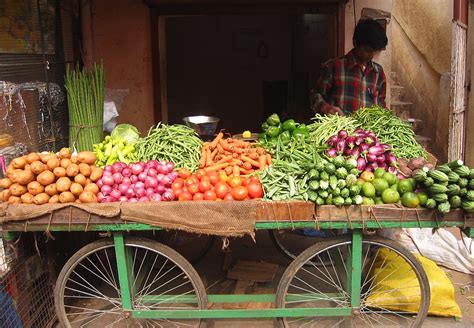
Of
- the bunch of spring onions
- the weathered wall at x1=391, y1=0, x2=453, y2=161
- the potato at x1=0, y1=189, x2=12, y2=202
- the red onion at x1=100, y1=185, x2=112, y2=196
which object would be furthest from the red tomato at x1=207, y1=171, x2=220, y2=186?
the weathered wall at x1=391, y1=0, x2=453, y2=161

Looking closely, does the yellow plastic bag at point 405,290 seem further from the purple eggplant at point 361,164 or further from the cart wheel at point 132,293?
the cart wheel at point 132,293

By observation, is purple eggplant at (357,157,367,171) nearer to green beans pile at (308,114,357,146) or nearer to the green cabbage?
green beans pile at (308,114,357,146)

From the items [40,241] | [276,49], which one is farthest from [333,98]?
[276,49]

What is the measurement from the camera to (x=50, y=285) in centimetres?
386

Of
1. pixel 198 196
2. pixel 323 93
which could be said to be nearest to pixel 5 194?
pixel 198 196

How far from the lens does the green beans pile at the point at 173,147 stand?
3.76 metres

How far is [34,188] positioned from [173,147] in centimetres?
106

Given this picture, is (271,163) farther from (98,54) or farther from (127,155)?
(98,54)

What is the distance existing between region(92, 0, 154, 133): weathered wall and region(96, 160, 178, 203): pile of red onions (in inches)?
106

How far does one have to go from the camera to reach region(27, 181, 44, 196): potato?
3.35 m

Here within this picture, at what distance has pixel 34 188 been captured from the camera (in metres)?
3.35

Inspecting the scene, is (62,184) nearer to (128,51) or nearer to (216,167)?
(216,167)

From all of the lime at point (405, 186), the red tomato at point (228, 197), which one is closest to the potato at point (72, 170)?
the red tomato at point (228, 197)

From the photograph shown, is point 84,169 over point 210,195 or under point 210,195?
over
